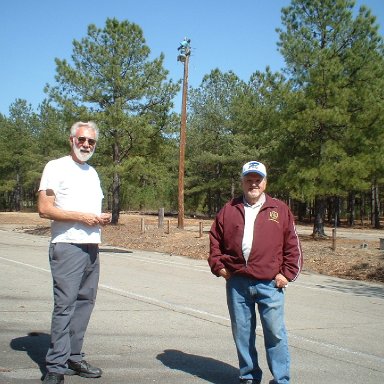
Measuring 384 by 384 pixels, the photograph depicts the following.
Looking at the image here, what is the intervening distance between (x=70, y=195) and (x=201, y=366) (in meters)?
2.09

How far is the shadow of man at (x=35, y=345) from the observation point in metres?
5.11

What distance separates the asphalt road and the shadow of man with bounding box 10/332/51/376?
0.03ft

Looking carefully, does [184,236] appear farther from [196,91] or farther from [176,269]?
[196,91]

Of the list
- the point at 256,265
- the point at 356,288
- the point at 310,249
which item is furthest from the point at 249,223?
the point at 310,249

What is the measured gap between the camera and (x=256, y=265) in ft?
13.8

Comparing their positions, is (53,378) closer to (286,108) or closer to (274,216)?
(274,216)

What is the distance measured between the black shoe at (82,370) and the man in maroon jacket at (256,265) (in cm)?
126

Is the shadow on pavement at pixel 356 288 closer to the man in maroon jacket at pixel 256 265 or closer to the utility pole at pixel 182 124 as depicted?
the man in maroon jacket at pixel 256 265

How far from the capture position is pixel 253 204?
4.39 meters

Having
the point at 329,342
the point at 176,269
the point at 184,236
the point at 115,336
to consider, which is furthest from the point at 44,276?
the point at 184,236

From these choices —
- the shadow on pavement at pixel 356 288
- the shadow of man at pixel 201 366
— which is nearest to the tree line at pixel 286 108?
the shadow on pavement at pixel 356 288

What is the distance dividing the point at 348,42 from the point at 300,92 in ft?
11.7

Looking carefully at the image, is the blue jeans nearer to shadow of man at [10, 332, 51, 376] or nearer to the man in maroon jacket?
the man in maroon jacket

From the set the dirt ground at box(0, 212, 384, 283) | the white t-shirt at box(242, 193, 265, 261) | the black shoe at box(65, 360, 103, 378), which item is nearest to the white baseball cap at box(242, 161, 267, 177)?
the white t-shirt at box(242, 193, 265, 261)
